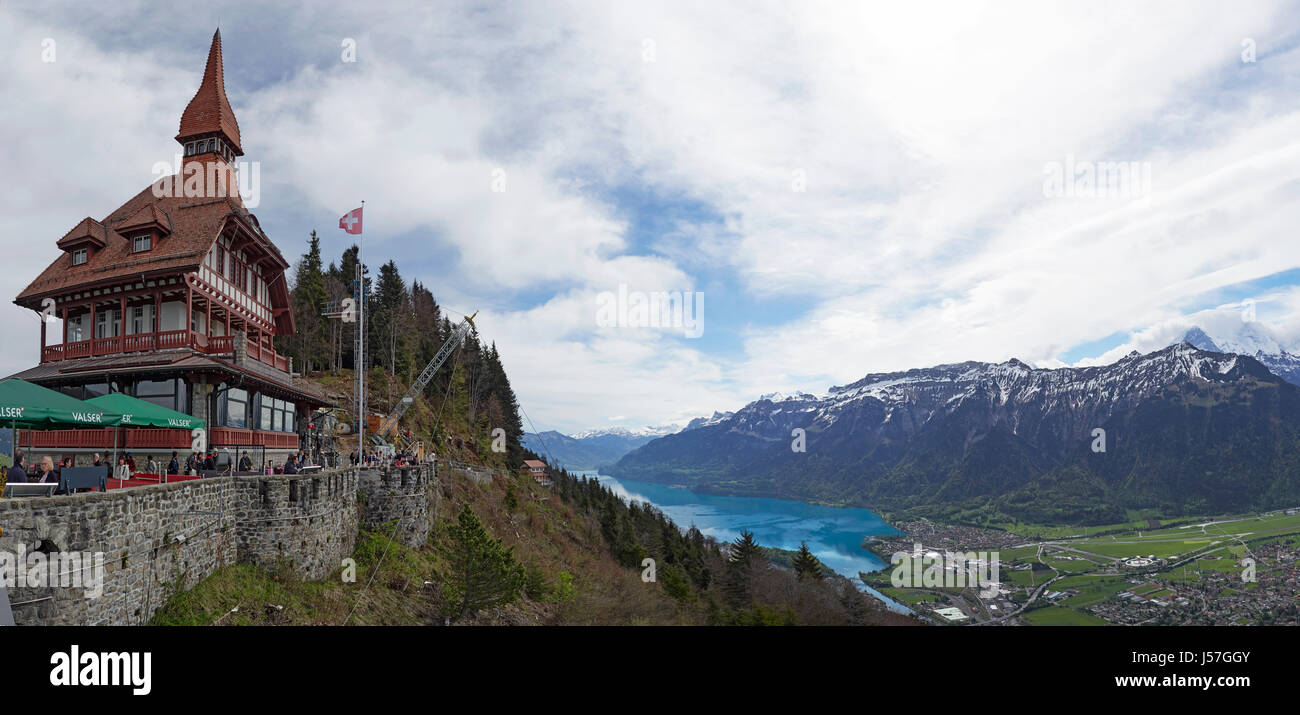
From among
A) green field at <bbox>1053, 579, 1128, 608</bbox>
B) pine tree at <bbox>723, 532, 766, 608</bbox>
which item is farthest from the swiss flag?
green field at <bbox>1053, 579, 1128, 608</bbox>

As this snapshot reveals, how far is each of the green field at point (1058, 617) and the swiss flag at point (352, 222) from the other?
9915 centimetres

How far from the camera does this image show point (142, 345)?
977 inches

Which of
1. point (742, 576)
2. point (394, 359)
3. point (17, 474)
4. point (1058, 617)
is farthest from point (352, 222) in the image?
point (1058, 617)

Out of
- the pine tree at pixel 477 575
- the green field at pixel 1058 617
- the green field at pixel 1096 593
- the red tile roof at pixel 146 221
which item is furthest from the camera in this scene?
the green field at pixel 1096 593

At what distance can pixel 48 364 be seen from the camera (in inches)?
1021

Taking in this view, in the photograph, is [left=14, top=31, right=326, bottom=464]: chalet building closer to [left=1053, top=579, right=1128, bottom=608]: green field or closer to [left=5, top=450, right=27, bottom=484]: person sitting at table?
[left=5, top=450, right=27, bottom=484]: person sitting at table

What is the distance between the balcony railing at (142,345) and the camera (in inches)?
971

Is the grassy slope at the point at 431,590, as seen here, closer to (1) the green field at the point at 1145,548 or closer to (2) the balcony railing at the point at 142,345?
(2) the balcony railing at the point at 142,345

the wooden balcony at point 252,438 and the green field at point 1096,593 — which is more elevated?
the wooden balcony at point 252,438

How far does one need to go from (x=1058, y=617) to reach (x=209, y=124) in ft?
376

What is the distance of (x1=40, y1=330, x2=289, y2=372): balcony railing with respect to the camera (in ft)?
80.9

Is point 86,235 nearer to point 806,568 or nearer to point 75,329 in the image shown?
point 75,329

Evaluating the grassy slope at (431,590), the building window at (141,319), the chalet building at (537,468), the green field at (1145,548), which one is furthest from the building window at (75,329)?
the green field at (1145,548)

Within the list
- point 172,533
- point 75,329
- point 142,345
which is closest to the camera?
point 172,533
